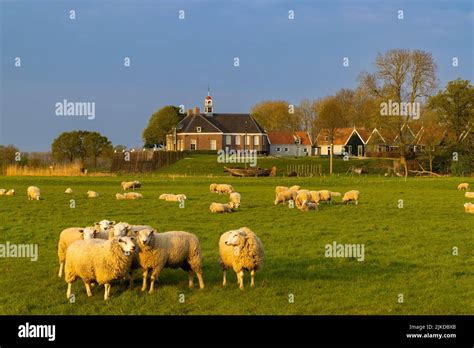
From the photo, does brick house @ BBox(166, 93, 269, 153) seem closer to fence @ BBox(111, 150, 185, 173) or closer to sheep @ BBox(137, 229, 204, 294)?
fence @ BBox(111, 150, 185, 173)

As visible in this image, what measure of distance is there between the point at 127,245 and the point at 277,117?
4989 inches

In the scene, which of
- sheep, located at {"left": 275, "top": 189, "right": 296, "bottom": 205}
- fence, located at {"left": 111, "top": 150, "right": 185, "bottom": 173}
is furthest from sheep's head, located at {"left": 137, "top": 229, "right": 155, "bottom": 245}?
fence, located at {"left": 111, "top": 150, "right": 185, "bottom": 173}

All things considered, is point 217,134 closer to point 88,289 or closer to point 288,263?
point 288,263

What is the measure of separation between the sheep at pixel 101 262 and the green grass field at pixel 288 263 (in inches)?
16.5

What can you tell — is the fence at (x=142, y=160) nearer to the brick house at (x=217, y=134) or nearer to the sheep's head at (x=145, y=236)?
the brick house at (x=217, y=134)

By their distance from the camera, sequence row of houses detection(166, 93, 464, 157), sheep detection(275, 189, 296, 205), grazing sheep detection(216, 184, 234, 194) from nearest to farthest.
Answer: sheep detection(275, 189, 296, 205), grazing sheep detection(216, 184, 234, 194), row of houses detection(166, 93, 464, 157)

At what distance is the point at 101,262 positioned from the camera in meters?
13.8

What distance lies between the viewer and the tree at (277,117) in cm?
13875

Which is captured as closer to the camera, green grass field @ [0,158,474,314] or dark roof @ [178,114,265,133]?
green grass field @ [0,158,474,314]

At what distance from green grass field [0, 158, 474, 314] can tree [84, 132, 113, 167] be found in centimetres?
6057

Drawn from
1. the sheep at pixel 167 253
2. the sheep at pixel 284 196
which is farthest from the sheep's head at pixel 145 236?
the sheep at pixel 284 196

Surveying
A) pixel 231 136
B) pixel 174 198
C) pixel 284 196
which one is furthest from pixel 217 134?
pixel 284 196

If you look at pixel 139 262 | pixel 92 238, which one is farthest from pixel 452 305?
pixel 92 238

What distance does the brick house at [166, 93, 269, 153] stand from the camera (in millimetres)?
Result: 111312
